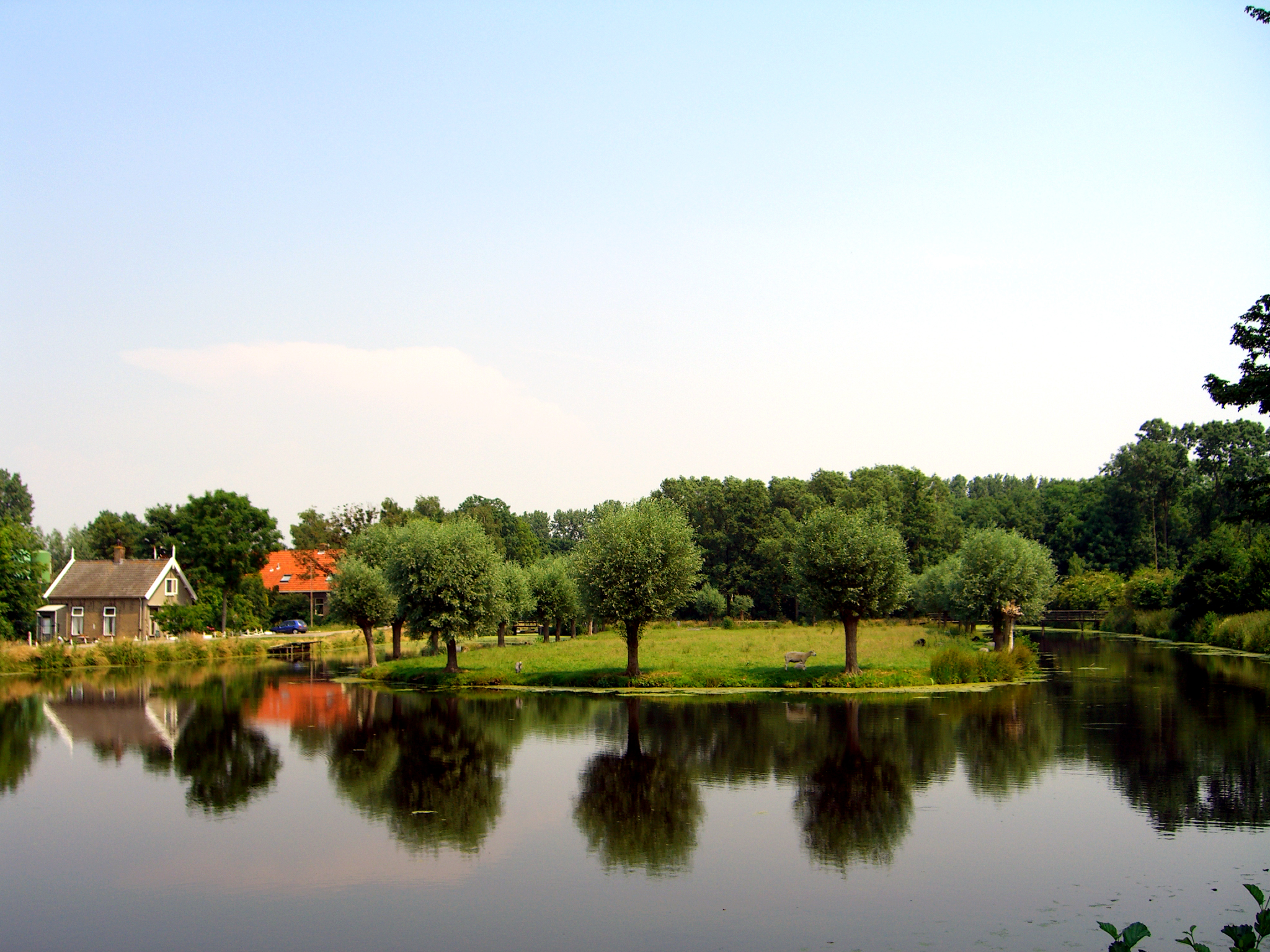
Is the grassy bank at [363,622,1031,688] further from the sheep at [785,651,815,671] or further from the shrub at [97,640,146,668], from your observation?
the shrub at [97,640,146,668]

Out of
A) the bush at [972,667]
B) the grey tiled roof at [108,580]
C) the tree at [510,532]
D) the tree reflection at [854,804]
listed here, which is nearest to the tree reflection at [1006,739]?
the tree reflection at [854,804]

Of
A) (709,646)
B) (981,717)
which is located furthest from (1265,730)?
(709,646)

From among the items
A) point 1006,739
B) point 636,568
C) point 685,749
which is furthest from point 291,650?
point 1006,739

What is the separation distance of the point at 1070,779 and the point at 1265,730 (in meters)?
9.98

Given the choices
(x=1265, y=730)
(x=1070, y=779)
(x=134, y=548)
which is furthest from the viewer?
(x=134, y=548)

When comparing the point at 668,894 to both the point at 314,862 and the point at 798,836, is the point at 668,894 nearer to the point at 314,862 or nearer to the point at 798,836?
the point at 798,836

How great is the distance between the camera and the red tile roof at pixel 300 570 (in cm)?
9981

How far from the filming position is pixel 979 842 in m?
17.0

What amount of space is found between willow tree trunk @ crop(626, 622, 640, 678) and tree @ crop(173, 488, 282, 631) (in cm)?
5094

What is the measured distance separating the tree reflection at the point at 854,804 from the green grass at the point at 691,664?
1439 centimetres

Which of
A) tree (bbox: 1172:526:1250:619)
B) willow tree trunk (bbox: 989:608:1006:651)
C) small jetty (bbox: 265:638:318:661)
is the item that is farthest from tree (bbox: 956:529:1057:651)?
small jetty (bbox: 265:638:318:661)

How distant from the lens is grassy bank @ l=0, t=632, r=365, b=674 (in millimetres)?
57562

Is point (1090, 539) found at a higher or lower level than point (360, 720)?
higher

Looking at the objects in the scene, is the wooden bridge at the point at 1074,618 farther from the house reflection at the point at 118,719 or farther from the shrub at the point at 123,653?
the house reflection at the point at 118,719
